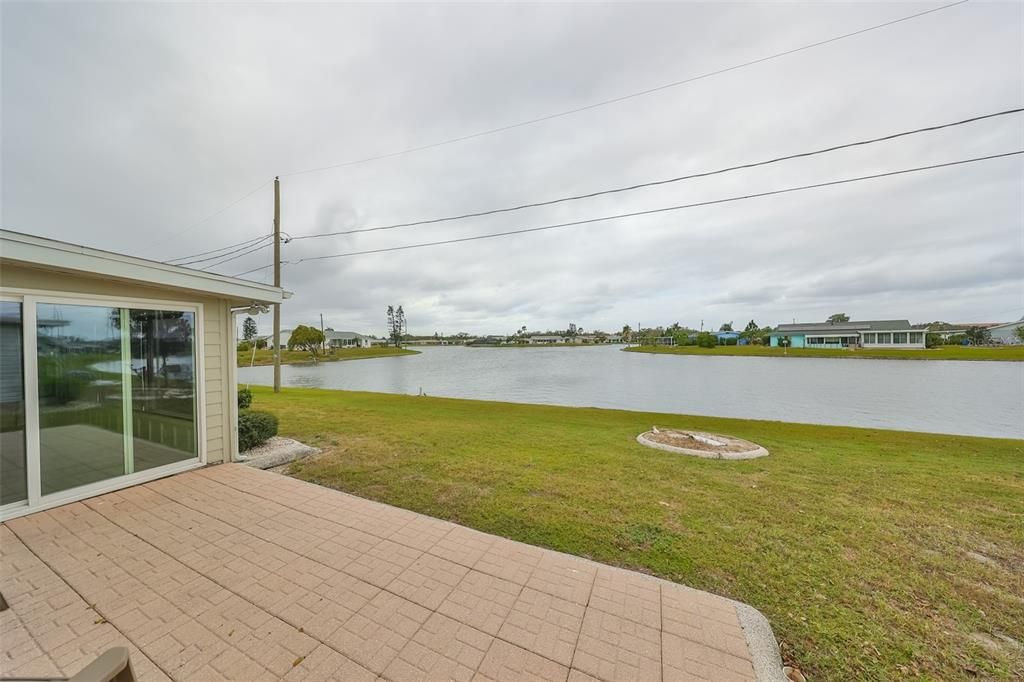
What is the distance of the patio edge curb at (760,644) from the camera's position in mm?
1697

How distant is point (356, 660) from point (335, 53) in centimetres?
902

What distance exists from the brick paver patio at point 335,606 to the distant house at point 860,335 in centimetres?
6420

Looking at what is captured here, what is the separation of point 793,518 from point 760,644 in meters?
2.11

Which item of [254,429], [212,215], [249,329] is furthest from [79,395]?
[249,329]

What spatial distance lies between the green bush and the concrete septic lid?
6227mm

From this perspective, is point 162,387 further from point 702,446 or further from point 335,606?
point 702,446

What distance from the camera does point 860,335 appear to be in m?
49.9

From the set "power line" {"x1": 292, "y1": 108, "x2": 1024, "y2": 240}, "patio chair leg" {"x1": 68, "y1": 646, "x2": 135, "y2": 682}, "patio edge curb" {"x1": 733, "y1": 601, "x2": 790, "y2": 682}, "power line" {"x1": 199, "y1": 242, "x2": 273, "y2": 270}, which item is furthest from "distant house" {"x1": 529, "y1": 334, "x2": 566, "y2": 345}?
"patio chair leg" {"x1": 68, "y1": 646, "x2": 135, "y2": 682}

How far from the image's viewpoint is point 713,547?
291cm

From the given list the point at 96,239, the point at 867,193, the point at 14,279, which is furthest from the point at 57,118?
the point at 867,193

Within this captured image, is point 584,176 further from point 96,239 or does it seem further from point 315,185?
point 96,239

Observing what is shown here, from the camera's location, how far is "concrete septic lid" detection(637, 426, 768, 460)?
5660mm

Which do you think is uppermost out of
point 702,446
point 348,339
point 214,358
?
point 348,339

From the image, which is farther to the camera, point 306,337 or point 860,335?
point 860,335
